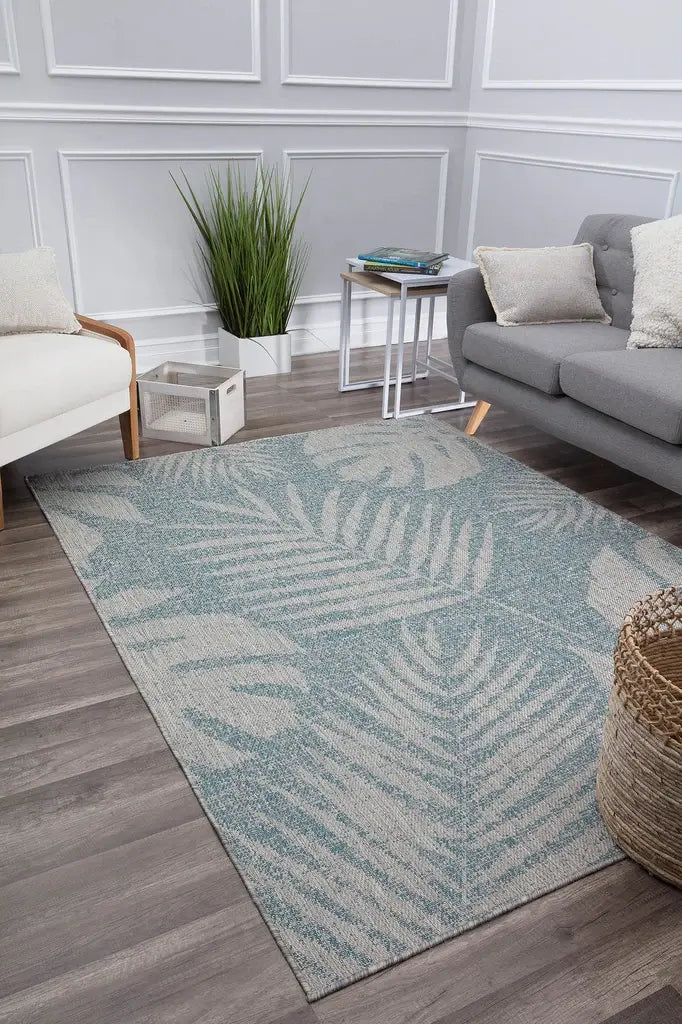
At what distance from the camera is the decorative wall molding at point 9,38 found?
3.22 metres

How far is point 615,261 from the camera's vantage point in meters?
3.22

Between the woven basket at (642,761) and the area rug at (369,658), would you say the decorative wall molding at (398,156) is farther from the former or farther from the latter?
the woven basket at (642,761)

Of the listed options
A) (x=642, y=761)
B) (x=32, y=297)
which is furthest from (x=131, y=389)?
(x=642, y=761)

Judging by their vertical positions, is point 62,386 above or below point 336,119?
below

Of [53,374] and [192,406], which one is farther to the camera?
[192,406]

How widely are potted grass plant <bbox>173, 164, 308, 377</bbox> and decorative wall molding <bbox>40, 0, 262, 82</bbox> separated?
379mm

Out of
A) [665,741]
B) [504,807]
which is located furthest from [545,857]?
[665,741]

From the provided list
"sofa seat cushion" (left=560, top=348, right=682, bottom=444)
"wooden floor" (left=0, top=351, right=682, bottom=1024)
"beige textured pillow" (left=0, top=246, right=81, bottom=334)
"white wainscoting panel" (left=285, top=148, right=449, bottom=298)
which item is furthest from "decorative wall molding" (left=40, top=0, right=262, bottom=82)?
"wooden floor" (left=0, top=351, right=682, bottom=1024)

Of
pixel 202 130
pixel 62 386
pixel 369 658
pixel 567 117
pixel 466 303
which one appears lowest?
pixel 369 658

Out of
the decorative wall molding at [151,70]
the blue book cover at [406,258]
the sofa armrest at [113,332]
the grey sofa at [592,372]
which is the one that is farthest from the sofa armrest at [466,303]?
the decorative wall molding at [151,70]

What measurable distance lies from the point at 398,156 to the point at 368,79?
0.38m

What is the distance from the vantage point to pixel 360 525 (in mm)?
2631

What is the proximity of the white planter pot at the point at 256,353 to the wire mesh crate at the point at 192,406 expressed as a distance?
1.92 ft

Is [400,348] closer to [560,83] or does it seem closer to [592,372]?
[592,372]
